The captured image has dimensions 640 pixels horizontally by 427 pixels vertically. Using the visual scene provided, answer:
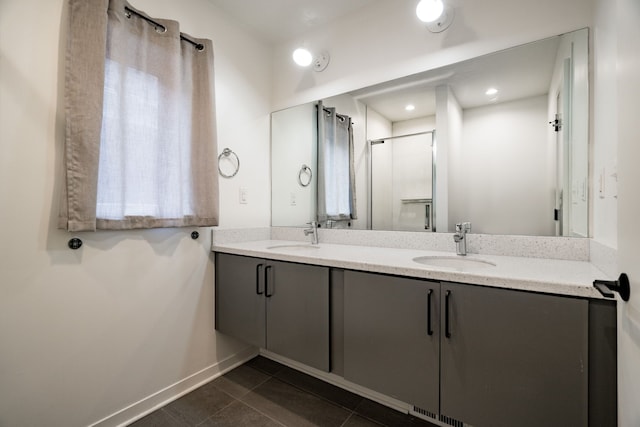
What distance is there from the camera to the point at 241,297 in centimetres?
176

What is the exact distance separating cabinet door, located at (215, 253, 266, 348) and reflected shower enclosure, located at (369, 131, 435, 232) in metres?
0.84

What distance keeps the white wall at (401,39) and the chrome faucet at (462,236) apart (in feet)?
3.06

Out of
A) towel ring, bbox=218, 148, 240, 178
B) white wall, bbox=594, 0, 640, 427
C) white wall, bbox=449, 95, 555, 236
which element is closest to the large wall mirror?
white wall, bbox=449, 95, 555, 236

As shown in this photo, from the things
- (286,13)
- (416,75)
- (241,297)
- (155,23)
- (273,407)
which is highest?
(286,13)

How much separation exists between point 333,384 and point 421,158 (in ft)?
5.01

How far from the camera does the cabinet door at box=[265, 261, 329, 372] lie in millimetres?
1404

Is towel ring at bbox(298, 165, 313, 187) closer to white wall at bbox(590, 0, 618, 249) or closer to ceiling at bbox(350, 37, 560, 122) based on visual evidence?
ceiling at bbox(350, 37, 560, 122)

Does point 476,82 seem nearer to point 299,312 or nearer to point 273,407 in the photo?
point 299,312

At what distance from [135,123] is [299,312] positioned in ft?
4.26

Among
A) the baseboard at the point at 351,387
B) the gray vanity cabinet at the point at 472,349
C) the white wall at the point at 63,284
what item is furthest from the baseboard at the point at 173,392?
the gray vanity cabinet at the point at 472,349

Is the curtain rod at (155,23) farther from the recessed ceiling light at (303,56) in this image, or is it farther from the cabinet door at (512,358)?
the cabinet door at (512,358)

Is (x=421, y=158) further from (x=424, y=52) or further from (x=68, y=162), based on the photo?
(x=68, y=162)

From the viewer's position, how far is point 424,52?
1680 mm

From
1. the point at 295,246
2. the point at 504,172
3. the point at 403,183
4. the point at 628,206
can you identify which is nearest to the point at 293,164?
the point at 295,246
